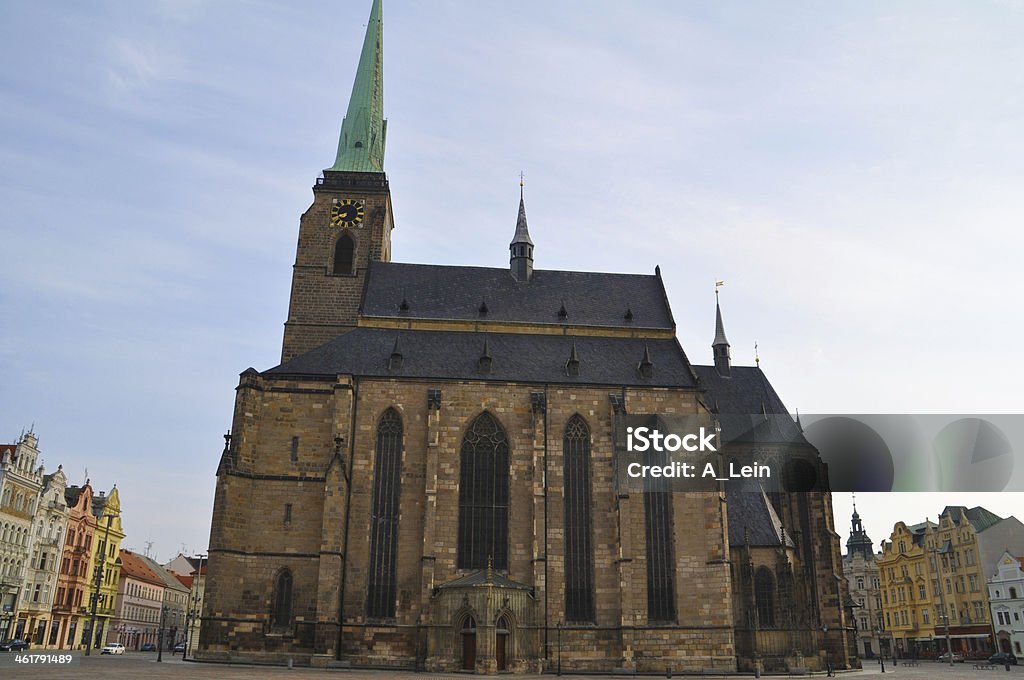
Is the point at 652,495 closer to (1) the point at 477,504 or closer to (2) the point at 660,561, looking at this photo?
(2) the point at 660,561

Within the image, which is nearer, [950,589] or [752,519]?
[752,519]

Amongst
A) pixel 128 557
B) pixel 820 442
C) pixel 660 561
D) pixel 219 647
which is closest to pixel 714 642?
pixel 660 561

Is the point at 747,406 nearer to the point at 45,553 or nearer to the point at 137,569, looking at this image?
the point at 45,553

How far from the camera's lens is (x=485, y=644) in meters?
33.4

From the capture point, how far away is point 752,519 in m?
41.6

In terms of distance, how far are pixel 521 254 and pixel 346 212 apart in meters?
10.5

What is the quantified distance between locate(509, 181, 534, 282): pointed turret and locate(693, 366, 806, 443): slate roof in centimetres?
1153

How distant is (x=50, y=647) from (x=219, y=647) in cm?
3197

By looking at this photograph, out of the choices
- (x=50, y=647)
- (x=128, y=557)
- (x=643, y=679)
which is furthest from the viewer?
(x=128, y=557)

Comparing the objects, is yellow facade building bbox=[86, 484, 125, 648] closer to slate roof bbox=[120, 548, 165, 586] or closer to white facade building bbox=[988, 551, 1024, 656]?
slate roof bbox=[120, 548, 165, 586]

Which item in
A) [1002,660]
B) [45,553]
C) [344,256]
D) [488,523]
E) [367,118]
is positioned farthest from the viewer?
[45,553]

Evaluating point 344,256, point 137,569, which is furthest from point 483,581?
point 137,569

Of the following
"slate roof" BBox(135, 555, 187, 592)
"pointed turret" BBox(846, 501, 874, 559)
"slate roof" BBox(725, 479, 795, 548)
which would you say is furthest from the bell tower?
"pointed turret" BBox(846, 501, 874, 559)

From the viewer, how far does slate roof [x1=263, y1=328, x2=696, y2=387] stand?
129ft
